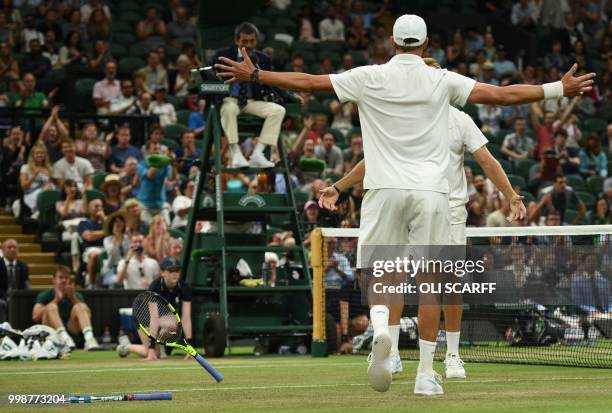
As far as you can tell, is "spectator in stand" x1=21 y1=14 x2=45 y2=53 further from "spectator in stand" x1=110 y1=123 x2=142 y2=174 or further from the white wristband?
the white wristband

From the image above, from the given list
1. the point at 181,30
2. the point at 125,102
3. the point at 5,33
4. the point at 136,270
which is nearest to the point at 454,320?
the point at 136,270

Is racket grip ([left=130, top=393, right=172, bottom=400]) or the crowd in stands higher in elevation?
the crowd in stands

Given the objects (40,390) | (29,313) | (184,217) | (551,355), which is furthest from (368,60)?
(40,390)

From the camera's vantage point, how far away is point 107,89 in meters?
24.2

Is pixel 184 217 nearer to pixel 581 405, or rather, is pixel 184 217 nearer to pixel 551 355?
pixel 551 355

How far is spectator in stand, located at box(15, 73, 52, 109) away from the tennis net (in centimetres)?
895

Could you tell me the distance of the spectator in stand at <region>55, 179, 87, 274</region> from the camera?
20.8 m

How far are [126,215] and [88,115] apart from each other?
323 cm

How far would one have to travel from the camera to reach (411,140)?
28.7ft

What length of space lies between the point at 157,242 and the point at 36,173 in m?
3.07

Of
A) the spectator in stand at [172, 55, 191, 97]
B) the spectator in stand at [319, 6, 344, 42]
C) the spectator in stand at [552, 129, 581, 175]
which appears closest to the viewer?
the spectator in stand at [172, 55, 191, 97]

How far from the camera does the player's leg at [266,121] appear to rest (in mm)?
16172

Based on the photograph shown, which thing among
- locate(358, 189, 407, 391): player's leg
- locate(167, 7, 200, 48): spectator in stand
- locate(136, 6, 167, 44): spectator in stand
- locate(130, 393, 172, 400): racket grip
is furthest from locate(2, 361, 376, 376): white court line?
locate(167, 7, 200, 48): spectator in stand

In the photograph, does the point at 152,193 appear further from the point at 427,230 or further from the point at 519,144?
the point at 427,230
